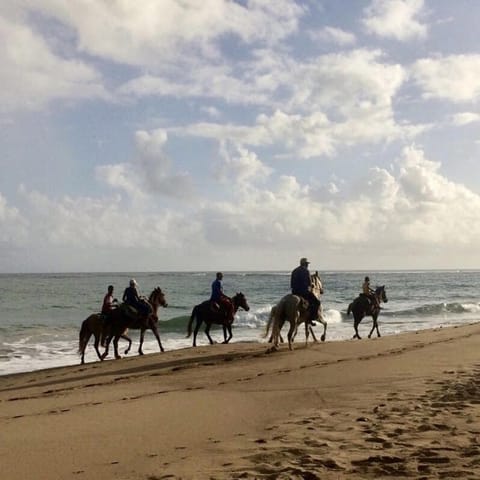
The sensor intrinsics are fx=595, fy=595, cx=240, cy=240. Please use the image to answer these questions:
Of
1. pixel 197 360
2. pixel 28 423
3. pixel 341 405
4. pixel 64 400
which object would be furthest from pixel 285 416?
pixel 197 360

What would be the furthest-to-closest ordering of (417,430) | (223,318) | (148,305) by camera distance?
1. (223,318)
2. (148,305)
3. (417,430)

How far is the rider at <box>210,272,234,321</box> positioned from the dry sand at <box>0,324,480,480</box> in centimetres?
A: 561

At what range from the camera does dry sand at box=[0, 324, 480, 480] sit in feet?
17.9

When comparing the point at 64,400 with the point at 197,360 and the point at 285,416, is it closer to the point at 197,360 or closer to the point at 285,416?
the point at 285,416

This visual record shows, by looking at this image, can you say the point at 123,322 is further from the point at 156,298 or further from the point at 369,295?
the point at 369,295

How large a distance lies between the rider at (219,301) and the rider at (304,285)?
10.1 ft

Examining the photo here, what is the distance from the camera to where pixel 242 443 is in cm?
632

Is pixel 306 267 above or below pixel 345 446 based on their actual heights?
above

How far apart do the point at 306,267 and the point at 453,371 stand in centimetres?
626

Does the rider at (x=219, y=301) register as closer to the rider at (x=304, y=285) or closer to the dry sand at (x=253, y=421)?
the rider at (x=304, y=285)

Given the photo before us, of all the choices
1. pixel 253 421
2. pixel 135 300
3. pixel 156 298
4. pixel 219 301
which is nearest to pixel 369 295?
pixel 219 301

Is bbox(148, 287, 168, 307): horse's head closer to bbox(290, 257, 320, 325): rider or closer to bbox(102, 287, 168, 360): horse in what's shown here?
bbox(102, 287, 168, 360): horse

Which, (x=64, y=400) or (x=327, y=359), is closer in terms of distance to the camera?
(x=64, y=400)

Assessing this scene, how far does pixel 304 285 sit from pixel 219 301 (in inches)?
145
